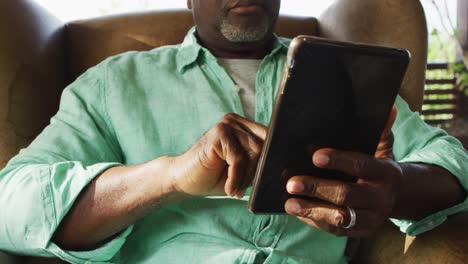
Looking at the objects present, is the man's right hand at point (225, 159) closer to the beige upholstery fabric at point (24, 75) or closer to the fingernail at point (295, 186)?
the fingernail at point (295, 186)

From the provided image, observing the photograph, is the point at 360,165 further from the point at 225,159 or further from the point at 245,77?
the point at 245,77

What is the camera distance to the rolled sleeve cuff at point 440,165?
0.81m

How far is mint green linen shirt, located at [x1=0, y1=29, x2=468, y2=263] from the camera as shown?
735 mm

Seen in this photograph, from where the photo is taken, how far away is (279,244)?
2.80ft

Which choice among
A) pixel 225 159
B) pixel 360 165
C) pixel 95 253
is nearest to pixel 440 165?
pixel 360 165

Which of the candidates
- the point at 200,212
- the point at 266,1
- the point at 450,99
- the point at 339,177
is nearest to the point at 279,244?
the point at 200,212

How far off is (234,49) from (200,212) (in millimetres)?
397

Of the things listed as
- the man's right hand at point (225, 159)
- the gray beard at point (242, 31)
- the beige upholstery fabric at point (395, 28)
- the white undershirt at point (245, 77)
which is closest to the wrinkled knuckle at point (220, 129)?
the man's right hand at point (225, 159)

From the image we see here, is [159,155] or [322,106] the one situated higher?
[322,106]

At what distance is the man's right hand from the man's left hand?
6cm

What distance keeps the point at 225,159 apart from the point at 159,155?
0.35 metres

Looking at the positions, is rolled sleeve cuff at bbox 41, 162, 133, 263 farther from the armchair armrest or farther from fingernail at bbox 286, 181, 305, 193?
the armchair armrest

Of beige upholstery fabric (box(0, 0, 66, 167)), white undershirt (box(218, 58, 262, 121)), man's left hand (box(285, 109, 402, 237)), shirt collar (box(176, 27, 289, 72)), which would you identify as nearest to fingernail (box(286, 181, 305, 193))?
man's left hand (box(285, 109, 402, 237))

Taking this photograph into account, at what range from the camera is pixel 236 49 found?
108cm
